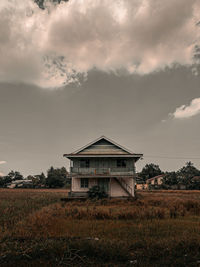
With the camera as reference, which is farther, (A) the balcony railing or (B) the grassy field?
(A) the balcony railing

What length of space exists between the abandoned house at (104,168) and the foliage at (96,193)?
828 mm

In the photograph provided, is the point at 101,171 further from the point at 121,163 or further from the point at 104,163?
the point at 121,163

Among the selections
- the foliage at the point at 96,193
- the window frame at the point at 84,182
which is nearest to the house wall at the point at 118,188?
the foliage at the point at 96,193

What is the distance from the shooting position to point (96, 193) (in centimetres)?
2217

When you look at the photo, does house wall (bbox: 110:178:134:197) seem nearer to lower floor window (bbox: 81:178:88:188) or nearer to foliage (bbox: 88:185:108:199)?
foliage (bbox: 88:185:108:199)

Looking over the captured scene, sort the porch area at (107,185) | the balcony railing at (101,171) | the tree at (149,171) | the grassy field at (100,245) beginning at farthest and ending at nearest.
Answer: the tree at (149,171) → the porch area at (107,185) → the balcony railing at (101,171) → the grassy field at (100,245)

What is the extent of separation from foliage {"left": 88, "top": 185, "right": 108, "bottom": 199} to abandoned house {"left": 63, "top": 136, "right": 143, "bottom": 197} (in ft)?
2.72

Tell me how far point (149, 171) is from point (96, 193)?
6801cm

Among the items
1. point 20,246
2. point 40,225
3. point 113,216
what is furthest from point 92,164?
point 20,246

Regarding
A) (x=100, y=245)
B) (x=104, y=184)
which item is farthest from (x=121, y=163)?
(x=100, y=245)

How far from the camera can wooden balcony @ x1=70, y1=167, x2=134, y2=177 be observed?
23.0 metres

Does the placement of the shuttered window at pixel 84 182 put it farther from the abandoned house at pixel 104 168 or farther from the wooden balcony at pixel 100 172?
the wooden balcony at pixel 100 172

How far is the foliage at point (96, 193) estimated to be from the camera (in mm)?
22031

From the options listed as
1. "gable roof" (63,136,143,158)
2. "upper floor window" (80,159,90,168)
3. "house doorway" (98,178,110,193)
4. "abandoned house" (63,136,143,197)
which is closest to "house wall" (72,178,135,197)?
"abandoned house" (63,136,143,197)
